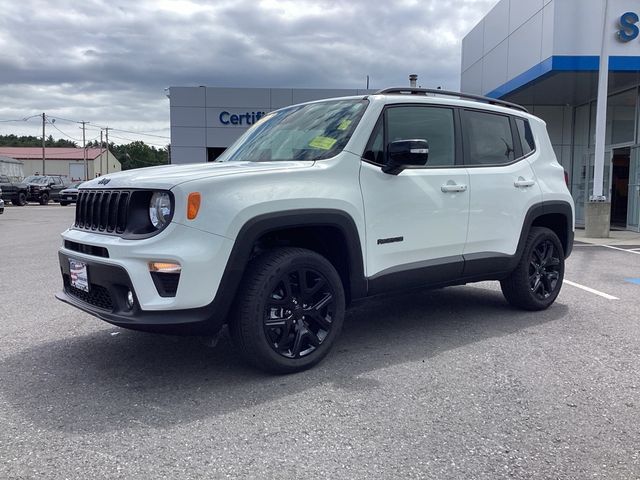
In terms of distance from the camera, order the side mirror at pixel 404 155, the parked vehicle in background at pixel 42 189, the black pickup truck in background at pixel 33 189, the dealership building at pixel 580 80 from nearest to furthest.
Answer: the side mirror at pixel 404 155, the dealership building at pixel 580 80, the black pickup truck in background at pixel 33 189, the parked vehicle in background at pixel 42 189

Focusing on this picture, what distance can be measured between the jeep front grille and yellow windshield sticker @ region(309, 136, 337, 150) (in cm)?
142

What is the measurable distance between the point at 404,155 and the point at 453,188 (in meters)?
0.78

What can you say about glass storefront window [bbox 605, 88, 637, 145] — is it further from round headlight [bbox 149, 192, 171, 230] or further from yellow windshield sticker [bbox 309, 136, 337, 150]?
round headlight [bbox 149, 192, 171, 230]

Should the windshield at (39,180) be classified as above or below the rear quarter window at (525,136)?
below

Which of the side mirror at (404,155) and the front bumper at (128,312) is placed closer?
the front bumper at (128,312)

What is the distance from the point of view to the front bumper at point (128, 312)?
3.44m

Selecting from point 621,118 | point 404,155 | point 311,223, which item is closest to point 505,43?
point 621,118

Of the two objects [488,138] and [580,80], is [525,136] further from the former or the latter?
[580,80]

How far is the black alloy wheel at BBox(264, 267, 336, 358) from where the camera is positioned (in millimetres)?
3820

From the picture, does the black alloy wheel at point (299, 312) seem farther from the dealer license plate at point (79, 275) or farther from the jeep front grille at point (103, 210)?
the dealer license plate at point (79, 275)

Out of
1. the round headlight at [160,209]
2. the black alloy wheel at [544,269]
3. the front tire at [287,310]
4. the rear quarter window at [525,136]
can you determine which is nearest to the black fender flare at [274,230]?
the front tire at [287,310]

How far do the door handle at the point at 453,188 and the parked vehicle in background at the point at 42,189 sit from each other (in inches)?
1360

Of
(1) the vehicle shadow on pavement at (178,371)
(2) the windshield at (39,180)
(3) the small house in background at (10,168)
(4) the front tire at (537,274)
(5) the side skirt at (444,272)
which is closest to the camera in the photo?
(1) the vehicle shadow on pavement at (178,371)

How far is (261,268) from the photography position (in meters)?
3.75
